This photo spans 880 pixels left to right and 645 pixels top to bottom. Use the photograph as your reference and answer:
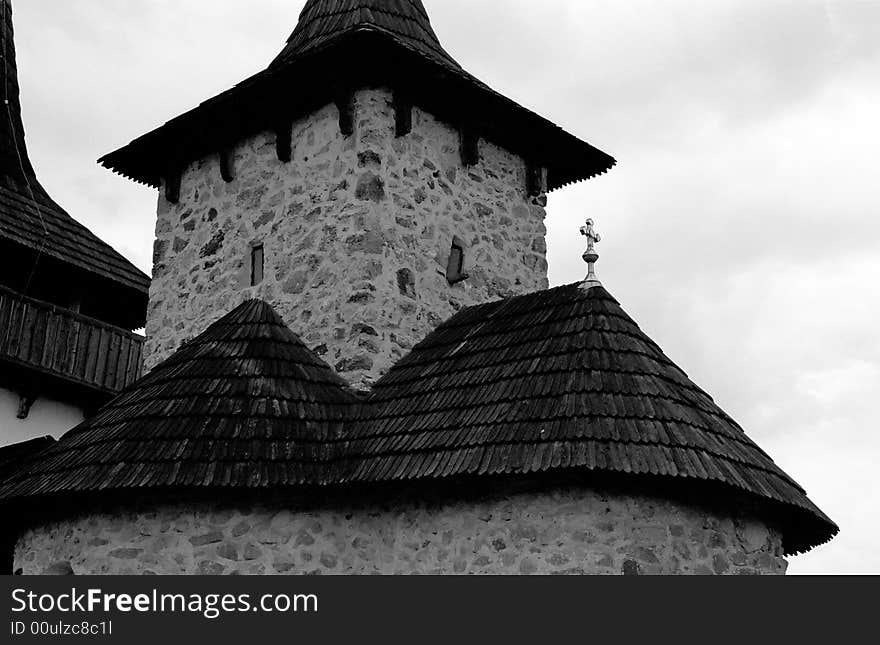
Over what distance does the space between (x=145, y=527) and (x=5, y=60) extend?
11774 millimetres

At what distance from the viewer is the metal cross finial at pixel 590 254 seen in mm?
8297

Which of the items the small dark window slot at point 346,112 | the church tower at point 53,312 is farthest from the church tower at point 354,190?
the church tower at point 53,312

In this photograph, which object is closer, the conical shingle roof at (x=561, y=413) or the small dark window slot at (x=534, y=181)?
the conical shingle roof at (x=561, y=413)

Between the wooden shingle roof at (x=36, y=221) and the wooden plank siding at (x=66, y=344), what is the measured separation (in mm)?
786

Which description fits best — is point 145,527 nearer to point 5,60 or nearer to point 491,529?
point 491,529

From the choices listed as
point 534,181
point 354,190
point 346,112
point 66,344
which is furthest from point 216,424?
point 66,344

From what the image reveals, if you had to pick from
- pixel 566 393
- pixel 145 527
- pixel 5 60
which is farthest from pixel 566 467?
pixel 5 60

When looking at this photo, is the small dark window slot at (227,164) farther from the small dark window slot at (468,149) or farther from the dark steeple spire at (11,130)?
the dark steeple spire at (11,130)

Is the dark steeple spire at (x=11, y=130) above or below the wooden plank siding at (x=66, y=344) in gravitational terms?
above

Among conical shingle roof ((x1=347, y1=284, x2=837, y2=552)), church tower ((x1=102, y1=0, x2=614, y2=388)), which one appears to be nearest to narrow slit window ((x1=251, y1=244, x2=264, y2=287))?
church tower ((x1=102, y1=0, x2=614, y2=388))

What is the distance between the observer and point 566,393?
24.0 feet

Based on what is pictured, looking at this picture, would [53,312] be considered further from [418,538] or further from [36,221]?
[418,538]

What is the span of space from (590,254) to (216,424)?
271cm

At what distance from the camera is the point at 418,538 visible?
7484 millimetres
